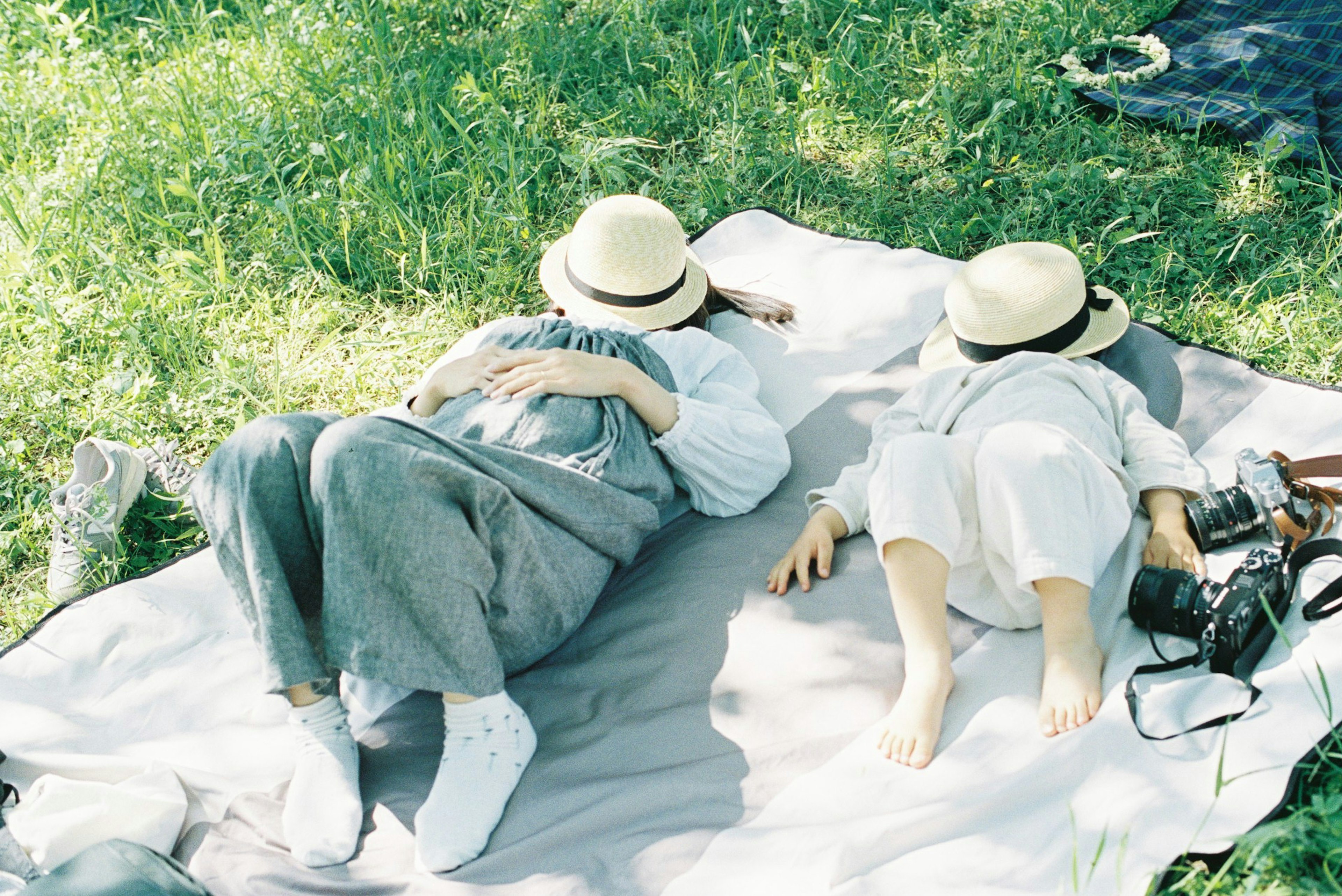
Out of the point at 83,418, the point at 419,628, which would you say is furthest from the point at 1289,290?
the point at 83,418

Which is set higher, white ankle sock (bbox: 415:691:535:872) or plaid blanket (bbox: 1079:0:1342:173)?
plaid blanket (bbox: 1079:0:1342:173)

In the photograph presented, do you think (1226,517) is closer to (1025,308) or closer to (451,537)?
(1025,308)

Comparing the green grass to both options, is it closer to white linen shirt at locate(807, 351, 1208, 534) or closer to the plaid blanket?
the plaid blanket

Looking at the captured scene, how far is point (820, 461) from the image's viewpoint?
112 inches

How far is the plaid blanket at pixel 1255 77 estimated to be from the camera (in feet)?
11.6

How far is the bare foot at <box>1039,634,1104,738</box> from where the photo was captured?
6.59 feet

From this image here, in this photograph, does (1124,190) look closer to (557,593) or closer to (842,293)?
(842,293)

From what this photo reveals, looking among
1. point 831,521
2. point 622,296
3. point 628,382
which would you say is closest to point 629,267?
point 622,296

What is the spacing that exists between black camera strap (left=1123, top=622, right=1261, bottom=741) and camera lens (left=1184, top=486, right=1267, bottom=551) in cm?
18

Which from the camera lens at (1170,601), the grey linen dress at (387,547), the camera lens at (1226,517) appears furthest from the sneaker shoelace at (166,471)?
the camera lens at (1226,517)

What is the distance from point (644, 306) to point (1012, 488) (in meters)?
1.18

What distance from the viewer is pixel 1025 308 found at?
2.54 metres

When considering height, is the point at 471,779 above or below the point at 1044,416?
below

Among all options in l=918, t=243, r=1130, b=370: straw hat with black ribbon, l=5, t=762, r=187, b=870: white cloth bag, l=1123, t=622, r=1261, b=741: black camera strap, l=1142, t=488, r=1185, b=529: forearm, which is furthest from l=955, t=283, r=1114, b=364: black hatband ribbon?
l=5, t=762, r=187, b=870: white cloth bag
